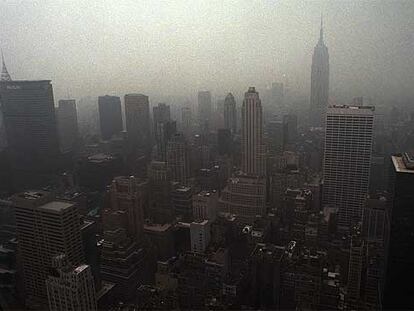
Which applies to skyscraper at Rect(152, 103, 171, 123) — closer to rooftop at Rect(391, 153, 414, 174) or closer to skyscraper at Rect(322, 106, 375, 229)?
skyscraper at Rect(322, 106, 375, 229)

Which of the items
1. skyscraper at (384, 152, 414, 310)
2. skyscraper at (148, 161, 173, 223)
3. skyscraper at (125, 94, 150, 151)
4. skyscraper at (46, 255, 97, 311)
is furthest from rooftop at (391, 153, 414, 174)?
skyscraper at (125, 94, 150, 151)

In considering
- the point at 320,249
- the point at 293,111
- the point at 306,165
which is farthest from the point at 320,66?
the point at 306,165

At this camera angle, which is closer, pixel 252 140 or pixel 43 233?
pixel 43 233

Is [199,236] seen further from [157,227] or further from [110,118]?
[110,118]

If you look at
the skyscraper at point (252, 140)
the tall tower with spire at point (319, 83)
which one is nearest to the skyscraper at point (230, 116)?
the skyscraper at point (252, 140)

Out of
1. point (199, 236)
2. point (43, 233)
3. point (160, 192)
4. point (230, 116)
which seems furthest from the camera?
point (230, 116)

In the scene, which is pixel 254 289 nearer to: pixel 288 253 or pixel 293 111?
pixel 288 253

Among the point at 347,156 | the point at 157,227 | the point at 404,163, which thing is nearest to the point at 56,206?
the point at 157,227
